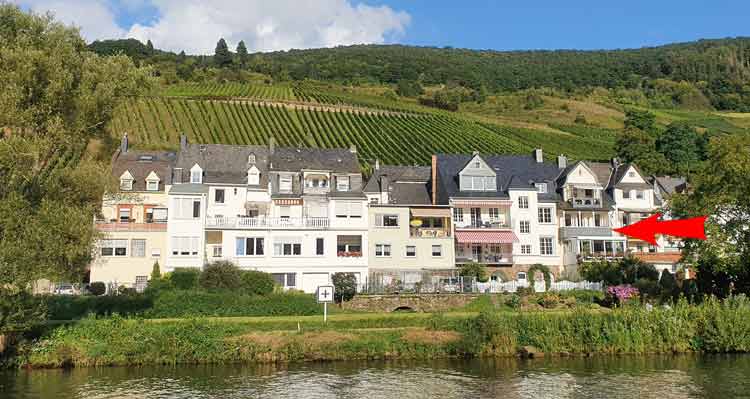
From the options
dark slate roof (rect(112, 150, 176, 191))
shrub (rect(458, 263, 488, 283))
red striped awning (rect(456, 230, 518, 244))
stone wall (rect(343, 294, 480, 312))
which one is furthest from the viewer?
dark slate roof (rect(112, 150, 176, 191))

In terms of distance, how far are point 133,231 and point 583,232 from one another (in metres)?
39.9

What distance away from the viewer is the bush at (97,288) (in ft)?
167

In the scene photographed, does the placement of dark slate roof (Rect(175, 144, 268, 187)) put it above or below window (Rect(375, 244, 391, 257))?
above

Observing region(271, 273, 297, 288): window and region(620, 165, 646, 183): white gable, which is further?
region(620, 165, 646, 183): white gable

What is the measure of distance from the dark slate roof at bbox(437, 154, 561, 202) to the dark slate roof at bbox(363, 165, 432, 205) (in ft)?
6.08

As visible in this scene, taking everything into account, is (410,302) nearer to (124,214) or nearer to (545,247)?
(545,247)

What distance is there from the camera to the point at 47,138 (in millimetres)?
32406

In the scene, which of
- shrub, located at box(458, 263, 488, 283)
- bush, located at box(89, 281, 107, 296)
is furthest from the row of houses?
bush, located at box(89, 281, 107, 296)

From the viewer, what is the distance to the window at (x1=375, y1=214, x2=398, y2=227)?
59.6m

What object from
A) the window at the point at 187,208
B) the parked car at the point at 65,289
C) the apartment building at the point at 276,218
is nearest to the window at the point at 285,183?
the apartment building at the point at 276,218

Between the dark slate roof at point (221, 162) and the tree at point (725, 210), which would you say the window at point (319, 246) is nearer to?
the dark slate roof at point (221, 162)

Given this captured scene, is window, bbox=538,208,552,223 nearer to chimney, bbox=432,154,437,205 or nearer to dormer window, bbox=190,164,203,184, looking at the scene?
chimney, bbox=432,154,437,205

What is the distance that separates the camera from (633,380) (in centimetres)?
2897

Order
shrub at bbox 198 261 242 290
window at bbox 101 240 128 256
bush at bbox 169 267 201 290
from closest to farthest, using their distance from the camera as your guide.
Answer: shrub at bbox 198 261 242 290 → bush at bbox 169 267 201 290 → window at bbox 101 240 128 256
